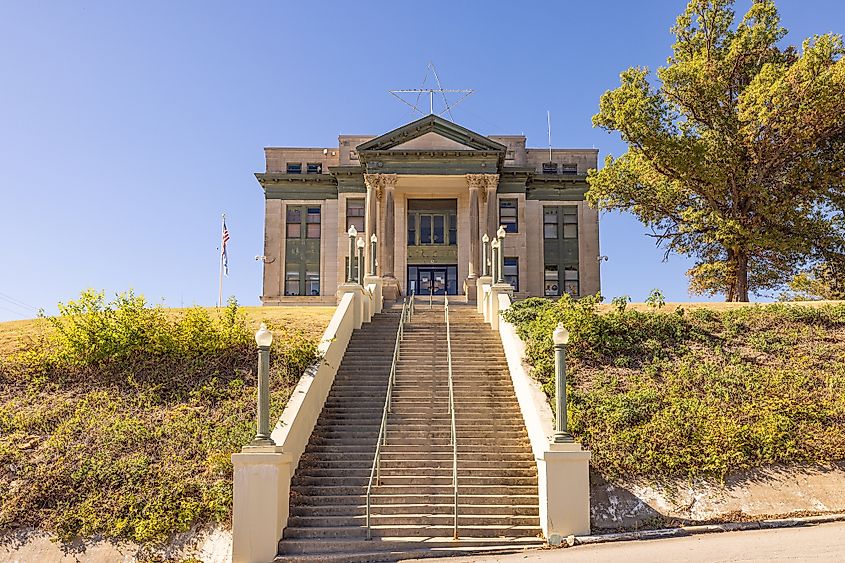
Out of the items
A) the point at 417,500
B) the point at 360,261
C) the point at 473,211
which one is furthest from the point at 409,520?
the point at 473,211

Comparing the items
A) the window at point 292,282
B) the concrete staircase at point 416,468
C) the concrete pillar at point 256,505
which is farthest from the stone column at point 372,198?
the concrete pillar at point 256,505

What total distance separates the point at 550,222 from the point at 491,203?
16.9 ft

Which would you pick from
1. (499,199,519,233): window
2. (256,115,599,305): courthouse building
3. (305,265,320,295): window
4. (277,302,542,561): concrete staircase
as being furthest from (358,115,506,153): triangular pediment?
(277,302,542,561): concrete staircase

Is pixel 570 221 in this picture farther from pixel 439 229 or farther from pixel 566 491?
pixel 566 491

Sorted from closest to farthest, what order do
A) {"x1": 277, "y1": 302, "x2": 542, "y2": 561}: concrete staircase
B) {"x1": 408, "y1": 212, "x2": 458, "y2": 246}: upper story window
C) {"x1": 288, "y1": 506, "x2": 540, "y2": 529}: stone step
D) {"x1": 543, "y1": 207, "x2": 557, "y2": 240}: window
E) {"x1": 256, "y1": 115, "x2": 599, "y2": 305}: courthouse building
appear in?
{"x1": 277, "y1": 302, "x2": 542, "y2": 561}: concrete staircase < {"x1": 288, "y1": 506, "x2": 540, "y2": 529}: stone step < {"x1": 256, "y1": 115, "x2": 599, "y2": 305}: courthouse building < {"x1": 408, "y1": 212, "x2": 458, "y2": 246}: upper story window < {"x1": 543, "y1": 207, "x2": 557, "y2": 240}: window

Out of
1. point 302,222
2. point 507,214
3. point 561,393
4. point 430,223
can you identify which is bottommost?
point 561,393

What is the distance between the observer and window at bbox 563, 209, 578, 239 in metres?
44.6

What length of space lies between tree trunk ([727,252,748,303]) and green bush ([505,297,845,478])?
6408mm

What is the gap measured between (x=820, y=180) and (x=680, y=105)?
532cm

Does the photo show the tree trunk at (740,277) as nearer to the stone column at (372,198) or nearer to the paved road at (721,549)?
the paved road at (721,549)

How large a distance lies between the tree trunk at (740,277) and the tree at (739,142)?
38 millimetres

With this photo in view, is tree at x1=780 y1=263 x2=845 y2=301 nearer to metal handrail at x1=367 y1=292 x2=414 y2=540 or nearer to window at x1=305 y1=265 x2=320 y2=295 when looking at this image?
metal handrail at x1=367 y1=292 x2=414 y2=540

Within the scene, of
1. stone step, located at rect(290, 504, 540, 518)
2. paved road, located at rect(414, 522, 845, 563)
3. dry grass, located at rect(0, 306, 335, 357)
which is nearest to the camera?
paved road, located at rect(414, 522, 845, 563)

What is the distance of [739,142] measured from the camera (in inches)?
1105
